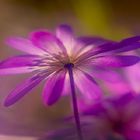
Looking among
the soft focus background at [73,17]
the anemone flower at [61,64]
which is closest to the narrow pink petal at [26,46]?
the anemone flower at [61,64]

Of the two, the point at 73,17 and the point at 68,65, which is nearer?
the point at 68,65

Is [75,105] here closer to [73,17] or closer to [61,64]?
[61,64]

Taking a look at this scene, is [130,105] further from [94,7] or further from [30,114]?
[94,7]

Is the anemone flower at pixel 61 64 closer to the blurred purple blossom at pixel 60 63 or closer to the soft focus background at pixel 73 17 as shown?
the blurred purple blossom at pixel 60 63

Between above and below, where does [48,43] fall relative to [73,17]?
below

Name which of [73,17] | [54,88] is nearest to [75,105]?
[54,88]

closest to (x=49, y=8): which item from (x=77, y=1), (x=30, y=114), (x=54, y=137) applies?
(x=77, y=1)

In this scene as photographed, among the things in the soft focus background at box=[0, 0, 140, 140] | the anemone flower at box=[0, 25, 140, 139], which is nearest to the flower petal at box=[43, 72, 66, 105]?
the anemone flower at box=[0, 25, 140, 139]
